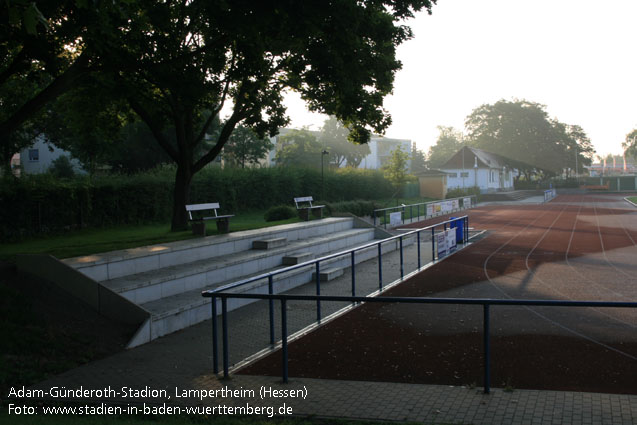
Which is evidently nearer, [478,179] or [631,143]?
[478,179]

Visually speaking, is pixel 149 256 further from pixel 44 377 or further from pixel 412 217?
pixel 412 217

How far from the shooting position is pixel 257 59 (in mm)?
14398

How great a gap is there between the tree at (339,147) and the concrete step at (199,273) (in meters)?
73.9

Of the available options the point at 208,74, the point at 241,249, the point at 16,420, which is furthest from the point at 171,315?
the point at 208,74

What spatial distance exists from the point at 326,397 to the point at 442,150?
13465 cm

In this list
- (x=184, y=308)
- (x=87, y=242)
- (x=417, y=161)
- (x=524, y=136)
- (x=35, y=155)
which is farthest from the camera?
(x=417, y=161)

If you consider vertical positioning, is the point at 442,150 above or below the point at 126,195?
above

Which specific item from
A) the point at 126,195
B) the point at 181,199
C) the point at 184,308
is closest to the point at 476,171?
the point at 126,195

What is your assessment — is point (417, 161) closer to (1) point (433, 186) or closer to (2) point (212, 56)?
(1) point (433, 186)

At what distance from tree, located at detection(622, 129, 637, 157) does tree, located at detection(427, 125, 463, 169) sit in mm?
35904

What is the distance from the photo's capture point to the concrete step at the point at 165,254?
995 cm

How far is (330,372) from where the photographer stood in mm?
6305

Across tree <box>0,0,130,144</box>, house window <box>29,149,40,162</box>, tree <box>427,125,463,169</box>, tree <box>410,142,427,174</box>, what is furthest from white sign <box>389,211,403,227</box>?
tree <box>410,142,427,174</box>

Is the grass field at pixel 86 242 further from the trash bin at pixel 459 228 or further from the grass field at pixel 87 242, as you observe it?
the trash bin at pixel 459 228
